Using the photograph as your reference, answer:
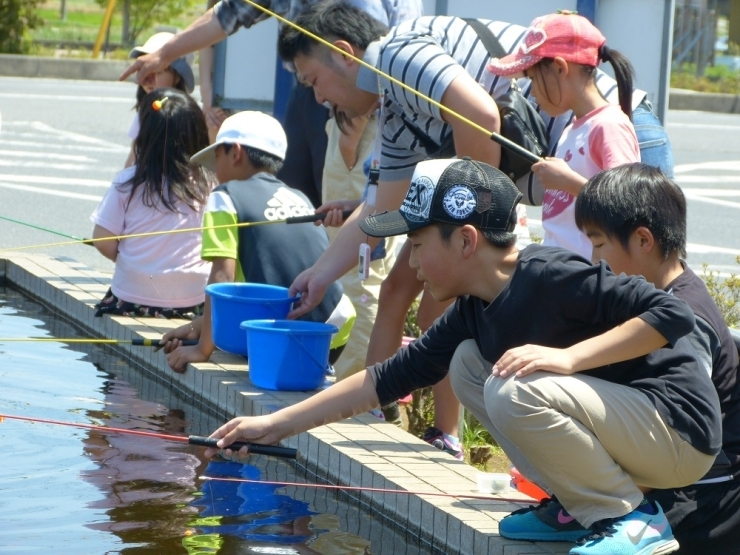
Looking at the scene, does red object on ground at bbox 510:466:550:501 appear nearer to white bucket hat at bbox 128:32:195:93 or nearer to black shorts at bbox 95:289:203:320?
black shorts at bbox 95:289:203:320

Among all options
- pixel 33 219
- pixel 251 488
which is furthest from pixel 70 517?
pixel 33 219

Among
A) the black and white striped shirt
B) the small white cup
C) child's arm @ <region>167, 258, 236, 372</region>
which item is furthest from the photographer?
child's arm @ <region>167, 258, 236, 372</region>

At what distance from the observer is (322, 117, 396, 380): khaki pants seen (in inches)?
217

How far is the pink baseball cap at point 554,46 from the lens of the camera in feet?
13.3

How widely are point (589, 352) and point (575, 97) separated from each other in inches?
51.9

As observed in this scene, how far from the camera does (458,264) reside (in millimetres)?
3293

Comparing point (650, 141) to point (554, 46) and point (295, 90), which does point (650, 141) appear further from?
point (295, 90)

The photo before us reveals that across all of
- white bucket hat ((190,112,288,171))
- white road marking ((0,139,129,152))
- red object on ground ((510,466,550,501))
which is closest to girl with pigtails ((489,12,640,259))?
red object on ground ((510,466,550,501))

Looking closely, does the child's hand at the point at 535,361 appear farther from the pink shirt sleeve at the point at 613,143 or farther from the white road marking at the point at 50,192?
the white road marking at the point at 50,192

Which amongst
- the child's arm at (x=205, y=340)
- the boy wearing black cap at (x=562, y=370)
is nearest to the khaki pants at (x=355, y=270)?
the child's arm at (x=205, y=340)

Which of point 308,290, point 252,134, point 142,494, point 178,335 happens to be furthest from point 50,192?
point 142,494

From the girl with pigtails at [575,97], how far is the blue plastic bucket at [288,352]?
104 centimetres

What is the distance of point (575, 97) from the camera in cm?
412

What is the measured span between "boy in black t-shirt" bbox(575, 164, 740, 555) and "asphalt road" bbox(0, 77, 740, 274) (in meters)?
5.79
